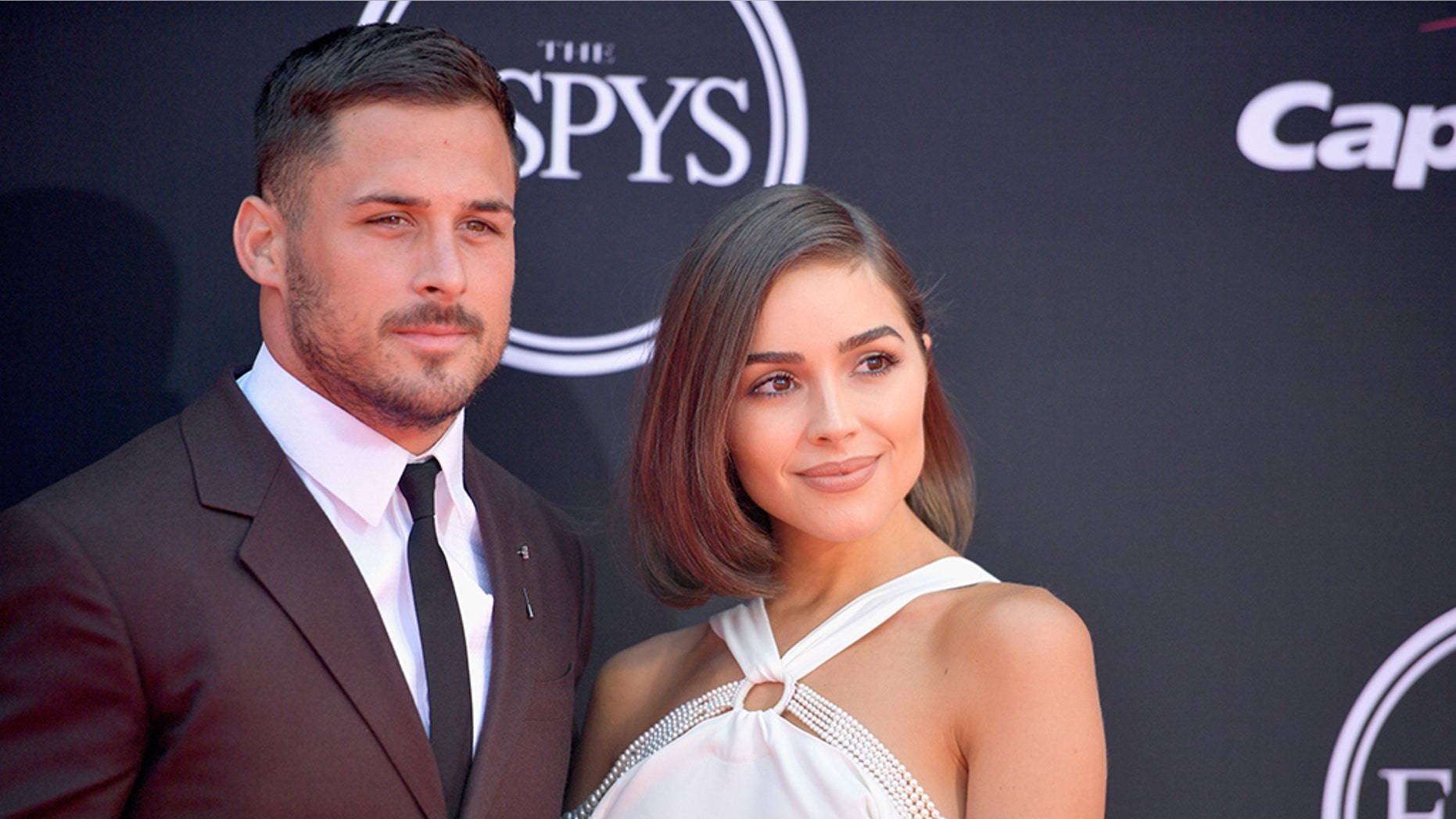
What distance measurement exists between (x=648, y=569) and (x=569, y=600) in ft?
0.56

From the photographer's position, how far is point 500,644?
2.07 meters

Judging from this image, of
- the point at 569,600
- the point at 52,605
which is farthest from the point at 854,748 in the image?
the point at 52,605

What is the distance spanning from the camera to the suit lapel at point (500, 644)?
195 cm

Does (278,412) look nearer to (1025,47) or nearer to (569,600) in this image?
(569,600)

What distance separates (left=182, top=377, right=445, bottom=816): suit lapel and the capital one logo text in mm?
2110

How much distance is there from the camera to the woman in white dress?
1.95m

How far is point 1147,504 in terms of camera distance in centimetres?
280

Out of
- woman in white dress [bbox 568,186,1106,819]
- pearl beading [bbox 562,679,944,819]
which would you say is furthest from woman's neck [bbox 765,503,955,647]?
pearl beading [bbox 562,679,944,819]

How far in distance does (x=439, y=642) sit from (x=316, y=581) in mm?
227

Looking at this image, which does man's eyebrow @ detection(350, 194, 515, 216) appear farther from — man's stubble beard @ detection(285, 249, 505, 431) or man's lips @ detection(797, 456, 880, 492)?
man's lips @ detection(797, 456, 880, 492)

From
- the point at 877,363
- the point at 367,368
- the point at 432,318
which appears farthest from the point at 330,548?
the point at 877,363

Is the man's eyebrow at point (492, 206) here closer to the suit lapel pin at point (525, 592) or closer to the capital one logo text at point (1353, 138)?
the suit lapel pin at point (525, 592)

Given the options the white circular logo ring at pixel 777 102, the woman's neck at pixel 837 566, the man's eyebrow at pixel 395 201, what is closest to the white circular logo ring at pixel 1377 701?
the woman's neck at pixel 837 566

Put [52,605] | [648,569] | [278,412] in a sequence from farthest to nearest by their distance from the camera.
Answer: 1. [648,569]
2. [278,412]
3. [52,605]
